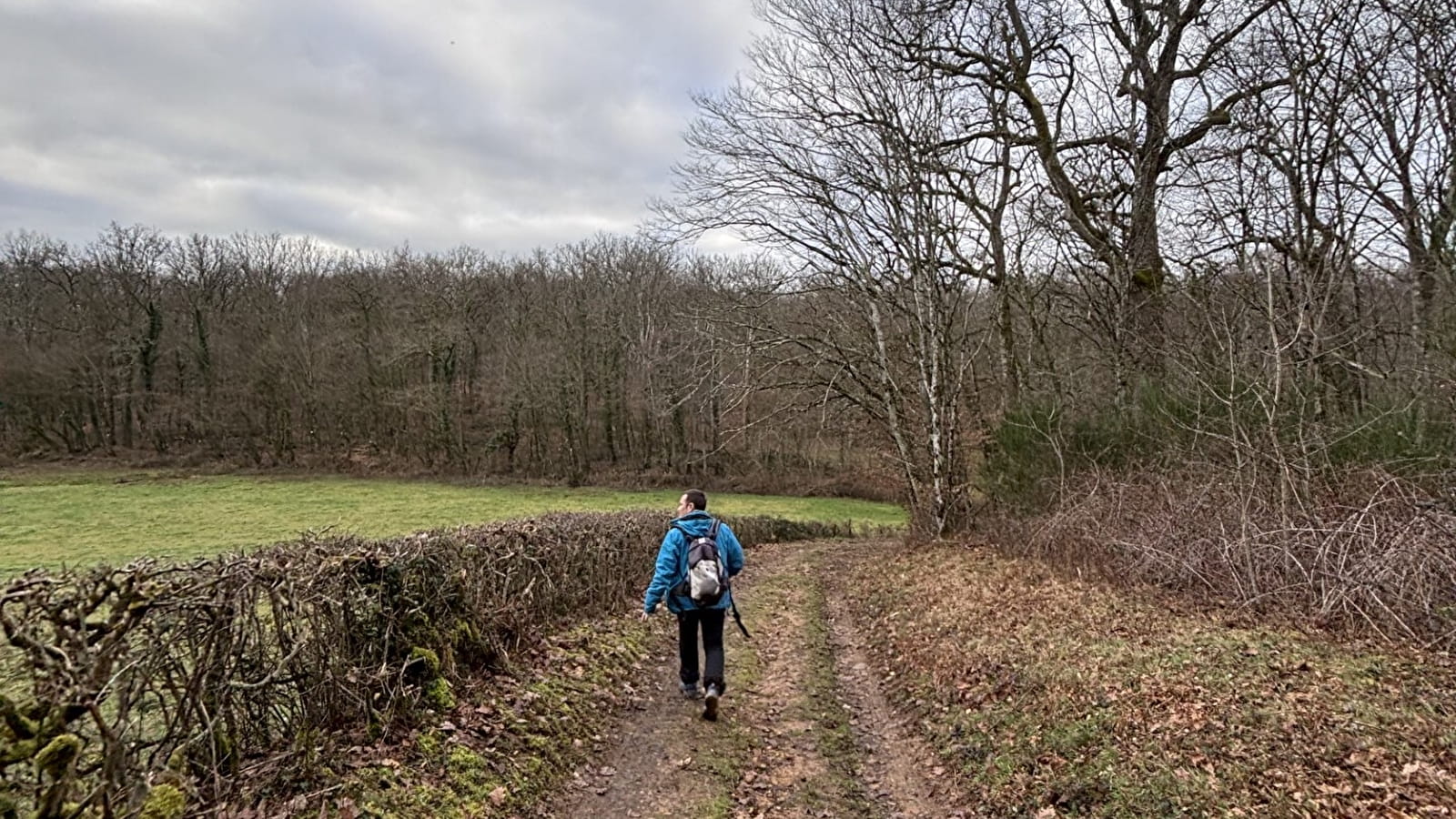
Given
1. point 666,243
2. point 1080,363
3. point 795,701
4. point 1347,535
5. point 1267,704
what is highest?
point 666,243

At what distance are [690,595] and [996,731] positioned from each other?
8.65ft

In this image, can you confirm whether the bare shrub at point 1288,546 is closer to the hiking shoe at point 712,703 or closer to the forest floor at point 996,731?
the forest floor at point 996,731

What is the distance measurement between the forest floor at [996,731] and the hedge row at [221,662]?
20.1 inches

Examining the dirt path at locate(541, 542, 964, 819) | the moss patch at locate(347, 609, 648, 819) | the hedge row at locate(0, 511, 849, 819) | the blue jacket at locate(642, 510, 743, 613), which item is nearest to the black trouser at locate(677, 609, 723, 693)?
the blue jacket at locate(642, 510, 743, 613)

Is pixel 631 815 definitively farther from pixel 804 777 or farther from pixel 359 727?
pixel 359 727

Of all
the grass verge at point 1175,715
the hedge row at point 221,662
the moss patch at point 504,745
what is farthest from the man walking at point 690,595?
the grass verge at point 1175,715

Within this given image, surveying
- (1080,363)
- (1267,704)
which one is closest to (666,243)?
(1080,363)

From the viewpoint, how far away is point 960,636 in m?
8.13

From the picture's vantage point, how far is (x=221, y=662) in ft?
12.7

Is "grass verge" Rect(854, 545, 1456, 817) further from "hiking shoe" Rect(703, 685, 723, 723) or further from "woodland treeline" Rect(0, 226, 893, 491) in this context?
"woodland treeline" Rect(0, 226, 893, 491)

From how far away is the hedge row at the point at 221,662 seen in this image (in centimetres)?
305

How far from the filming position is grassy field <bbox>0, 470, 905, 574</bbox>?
20.7 m

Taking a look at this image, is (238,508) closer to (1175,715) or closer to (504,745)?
(504,745)

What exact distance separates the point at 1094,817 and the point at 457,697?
14.1 feet
